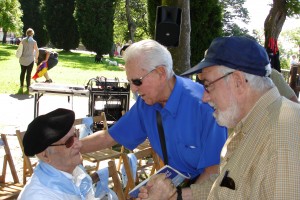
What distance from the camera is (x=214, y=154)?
8.28 ft

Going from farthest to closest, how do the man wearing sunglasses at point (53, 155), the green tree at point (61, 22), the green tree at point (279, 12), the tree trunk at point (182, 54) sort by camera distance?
the green tree at point (61, 22), the green tree at point (279, 12), the tree trunk at point (182, 54), the man wearing sunglasses at point (53, 155)

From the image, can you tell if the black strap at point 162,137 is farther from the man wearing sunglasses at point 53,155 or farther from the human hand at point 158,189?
the man wearing sunglasses at point 53,155

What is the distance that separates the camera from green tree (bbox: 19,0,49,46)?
4589 centimetres

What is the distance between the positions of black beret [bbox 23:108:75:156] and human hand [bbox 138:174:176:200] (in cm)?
58

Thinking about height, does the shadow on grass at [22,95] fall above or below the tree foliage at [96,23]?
below

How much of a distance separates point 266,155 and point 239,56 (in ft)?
1.58

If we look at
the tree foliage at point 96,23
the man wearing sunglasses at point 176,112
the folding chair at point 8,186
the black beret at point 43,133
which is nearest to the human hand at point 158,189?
the man wearing sunglasses at point 176,112

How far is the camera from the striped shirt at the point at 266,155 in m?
1.45

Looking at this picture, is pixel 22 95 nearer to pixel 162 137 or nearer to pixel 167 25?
pixel 167 25

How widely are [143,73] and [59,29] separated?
40.9 metres

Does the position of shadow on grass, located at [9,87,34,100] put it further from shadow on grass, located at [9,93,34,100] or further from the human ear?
the human ear

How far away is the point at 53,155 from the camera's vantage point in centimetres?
243

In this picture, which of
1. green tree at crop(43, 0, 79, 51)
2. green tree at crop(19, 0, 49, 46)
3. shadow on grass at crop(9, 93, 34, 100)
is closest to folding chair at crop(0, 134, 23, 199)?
shadow on grass at crop(9, 93, 34, 100)

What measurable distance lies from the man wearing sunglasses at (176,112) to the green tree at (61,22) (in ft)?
132
